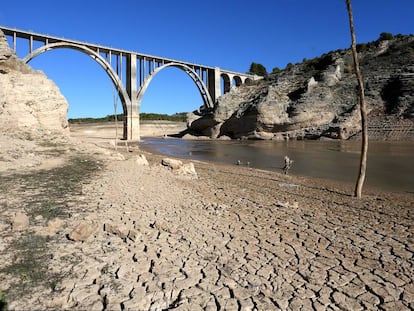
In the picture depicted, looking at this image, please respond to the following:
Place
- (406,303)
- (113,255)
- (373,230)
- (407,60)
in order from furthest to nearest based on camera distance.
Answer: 1. (407,60)
2. (373,230)
3. (113,255)
4. (406,303)

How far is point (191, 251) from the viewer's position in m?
4.67

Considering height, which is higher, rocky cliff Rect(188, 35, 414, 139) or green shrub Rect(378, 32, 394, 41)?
green shrub Rect(378, 32, 394, 41)

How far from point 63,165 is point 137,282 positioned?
8664mm

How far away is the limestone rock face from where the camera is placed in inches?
623

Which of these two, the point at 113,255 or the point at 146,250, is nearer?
the point at 113,255

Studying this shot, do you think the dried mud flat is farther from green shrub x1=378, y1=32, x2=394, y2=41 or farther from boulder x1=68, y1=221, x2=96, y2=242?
green shrub x1=378, y1=32, x2=394, y2=41

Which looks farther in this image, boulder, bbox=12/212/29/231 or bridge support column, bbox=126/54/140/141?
bridge support column, bbox=126/54/140/141

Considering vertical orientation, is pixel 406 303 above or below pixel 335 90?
below

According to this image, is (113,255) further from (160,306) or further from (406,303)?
(406,303)

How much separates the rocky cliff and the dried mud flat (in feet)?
108

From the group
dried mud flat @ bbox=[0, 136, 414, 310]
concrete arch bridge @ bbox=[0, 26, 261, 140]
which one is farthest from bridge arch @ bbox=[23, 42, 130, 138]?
dried mud flat @ bbox=[0, 136, 414, 310]

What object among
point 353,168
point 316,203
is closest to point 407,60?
point 353,168

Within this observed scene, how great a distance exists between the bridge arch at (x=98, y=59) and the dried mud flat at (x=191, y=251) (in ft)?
120

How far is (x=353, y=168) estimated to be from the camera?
690 inches
